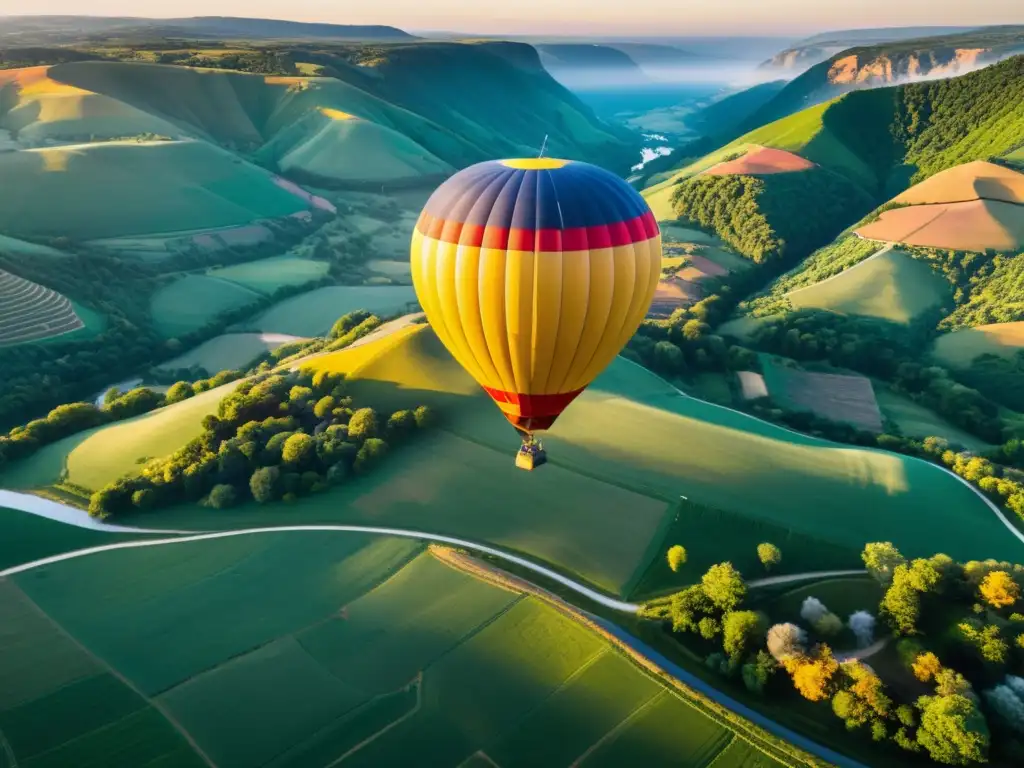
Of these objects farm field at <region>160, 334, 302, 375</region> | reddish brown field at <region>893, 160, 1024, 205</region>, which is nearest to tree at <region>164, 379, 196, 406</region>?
farm field at <region>160, 334, 302, 375</region>

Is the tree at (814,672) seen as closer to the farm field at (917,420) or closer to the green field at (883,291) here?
the farm field at (917,420)

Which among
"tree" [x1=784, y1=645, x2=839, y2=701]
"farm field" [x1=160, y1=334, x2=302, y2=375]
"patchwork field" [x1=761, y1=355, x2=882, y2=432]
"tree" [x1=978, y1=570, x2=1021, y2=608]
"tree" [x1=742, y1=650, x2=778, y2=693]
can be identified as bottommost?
"farm field" [x1=160, y1=334, x2=302, y2=375]

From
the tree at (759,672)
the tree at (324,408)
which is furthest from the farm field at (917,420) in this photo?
the tree at (324,408)

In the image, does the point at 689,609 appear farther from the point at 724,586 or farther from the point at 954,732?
the point at 954,732

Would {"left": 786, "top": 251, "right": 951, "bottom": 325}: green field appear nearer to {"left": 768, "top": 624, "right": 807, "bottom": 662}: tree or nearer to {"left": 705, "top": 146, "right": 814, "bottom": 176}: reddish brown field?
{"left": 705, "top": 146, "right": 814, "bottom": 176}: reddish brown field

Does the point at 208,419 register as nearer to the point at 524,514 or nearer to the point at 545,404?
the point at 524,514

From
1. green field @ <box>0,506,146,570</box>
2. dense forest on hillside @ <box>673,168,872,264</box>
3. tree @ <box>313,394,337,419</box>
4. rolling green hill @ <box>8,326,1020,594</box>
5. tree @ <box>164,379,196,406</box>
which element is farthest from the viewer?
dense forest on hillside @ <box>673,168,872,264</box>

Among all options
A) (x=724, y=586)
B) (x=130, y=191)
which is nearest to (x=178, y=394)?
(x=724, y=586)
